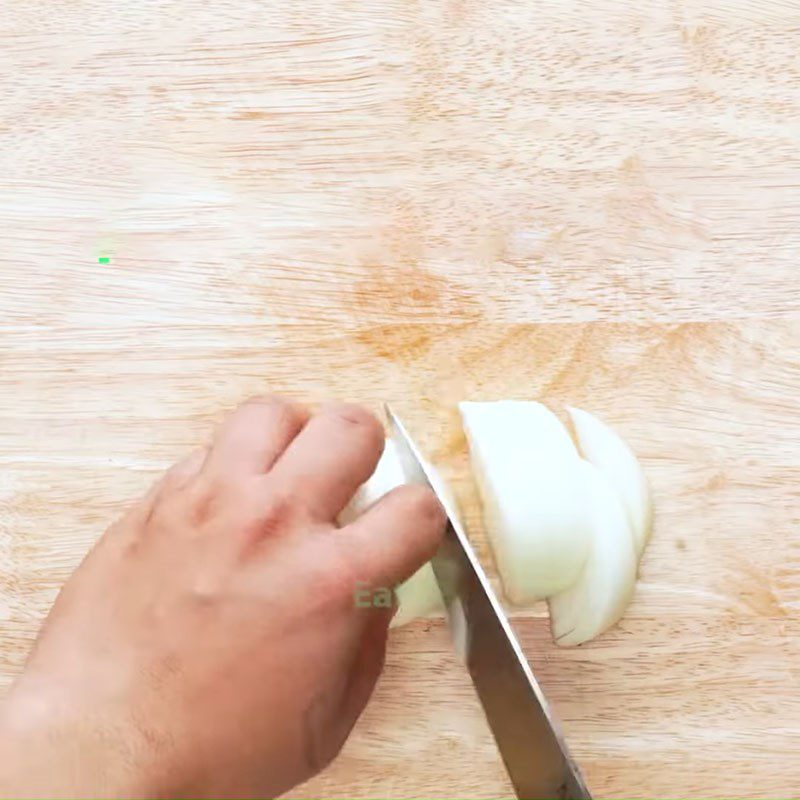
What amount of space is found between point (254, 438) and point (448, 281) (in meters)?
0.32

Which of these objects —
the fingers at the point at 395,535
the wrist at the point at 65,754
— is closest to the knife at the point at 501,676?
the fingers at the point at 395,535

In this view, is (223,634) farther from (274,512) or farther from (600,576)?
(600,576)

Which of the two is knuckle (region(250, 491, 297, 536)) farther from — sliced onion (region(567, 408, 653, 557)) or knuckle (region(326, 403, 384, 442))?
sliced onion (region(567, 408, 653, 557))

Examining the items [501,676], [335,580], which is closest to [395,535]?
[335,580]

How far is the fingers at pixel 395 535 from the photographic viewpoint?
65 cm

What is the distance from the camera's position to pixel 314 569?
0.64 m

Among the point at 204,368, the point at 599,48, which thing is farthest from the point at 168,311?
the point at 599,48

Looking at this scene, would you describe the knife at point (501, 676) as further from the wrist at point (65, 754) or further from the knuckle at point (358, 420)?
the wrist at point (65, 754)

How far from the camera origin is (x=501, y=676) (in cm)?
73

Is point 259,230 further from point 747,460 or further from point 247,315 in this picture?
point 747,460

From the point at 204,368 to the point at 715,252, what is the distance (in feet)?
1.88

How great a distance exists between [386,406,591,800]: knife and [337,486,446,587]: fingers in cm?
6

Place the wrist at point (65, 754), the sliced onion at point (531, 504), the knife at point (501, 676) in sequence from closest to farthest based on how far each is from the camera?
the wrist at point (65, 754), the knife at point (501, 676), the sliced onion at point (531, 504)

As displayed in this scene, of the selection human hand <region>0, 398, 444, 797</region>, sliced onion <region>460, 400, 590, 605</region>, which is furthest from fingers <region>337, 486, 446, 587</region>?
sliced onion <region>460, 400, 590, 605</region>
